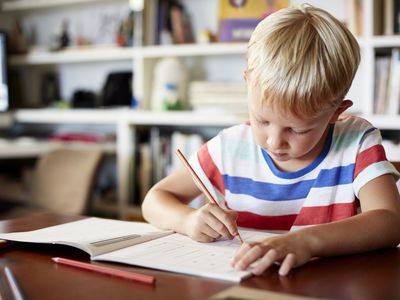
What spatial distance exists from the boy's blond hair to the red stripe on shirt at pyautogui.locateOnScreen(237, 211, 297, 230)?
29 centimetres

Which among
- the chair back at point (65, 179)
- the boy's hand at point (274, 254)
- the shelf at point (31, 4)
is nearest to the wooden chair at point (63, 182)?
the chair back at point (65, 179)

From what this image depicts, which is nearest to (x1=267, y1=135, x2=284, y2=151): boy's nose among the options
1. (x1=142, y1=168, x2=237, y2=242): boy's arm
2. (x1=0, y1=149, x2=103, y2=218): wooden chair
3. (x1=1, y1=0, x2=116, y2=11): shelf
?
(x1=142, y1=168, x2=237, y2=242): boy's arm

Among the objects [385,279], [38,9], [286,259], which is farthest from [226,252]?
[38,9]

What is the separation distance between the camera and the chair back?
2.70 meters

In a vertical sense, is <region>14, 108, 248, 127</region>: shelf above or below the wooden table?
below

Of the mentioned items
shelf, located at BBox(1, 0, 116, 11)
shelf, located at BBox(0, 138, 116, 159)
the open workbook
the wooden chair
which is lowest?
the wooden chair

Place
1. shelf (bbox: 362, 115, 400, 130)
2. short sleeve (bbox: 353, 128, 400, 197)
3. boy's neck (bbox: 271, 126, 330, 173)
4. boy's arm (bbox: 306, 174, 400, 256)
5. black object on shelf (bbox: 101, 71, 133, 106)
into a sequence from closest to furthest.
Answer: boy's arm (bbox: 306, 174, 400, 256), short sleeve (bbox: 353, 128, 400, 197), boy's neck (bbox: 271, 126, 330, 173), shelf (bbox: 362, 115, 400, 130), black object on shelf (bbox: 101, 71, 133, 106)

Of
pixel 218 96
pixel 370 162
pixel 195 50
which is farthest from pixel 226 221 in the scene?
pixel 195 50

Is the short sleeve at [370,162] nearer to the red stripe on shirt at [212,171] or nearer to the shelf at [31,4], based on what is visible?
the red stripe on shirt at [212,171]

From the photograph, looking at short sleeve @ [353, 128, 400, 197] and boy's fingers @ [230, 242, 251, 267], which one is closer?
boy's fingers @ [230, 242, 251, 267]

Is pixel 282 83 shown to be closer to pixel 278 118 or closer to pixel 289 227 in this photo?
pixel 278 118

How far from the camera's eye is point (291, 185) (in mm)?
1210

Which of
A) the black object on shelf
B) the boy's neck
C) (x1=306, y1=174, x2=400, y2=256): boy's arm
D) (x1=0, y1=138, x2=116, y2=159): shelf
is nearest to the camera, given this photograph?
(x1=306, y1=174, x2=400, y2=256): boy's arm

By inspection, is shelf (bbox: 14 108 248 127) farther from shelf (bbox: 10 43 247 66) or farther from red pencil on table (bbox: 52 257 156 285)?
red pencil on table (bbox: 52 257 156 285)
